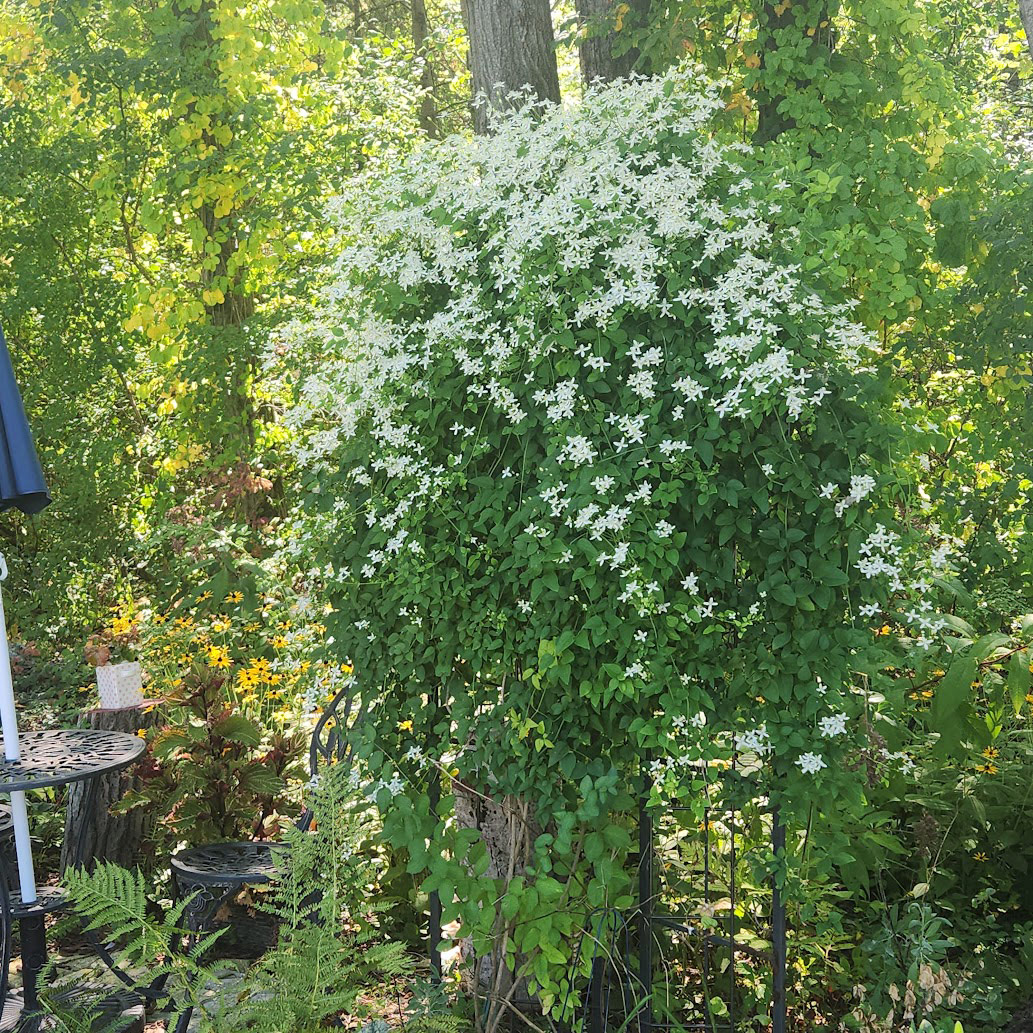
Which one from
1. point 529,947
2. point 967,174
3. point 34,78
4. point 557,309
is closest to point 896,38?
point 967,174

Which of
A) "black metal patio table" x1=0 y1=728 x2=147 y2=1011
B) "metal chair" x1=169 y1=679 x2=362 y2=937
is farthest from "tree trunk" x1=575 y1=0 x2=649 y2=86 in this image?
"black metal patio table" x1=0 y1=728 x2=147 y2=1011

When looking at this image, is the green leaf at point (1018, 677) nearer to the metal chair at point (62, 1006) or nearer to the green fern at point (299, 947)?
the green fern at point (299, 947)

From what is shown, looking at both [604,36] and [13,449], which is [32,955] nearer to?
[13,449]

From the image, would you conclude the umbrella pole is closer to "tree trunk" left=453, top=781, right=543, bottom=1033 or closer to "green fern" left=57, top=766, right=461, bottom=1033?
"green fern" left=57, top=766, right=461, bottom=1033

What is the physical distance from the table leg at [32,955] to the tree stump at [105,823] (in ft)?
3.30

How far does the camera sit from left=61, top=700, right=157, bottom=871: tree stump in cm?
394

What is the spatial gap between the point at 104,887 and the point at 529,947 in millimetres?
916

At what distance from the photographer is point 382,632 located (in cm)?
247

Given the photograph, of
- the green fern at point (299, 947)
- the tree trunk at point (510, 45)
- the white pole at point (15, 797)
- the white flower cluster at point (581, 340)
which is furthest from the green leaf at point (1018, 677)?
the white pole at point (15, 797)

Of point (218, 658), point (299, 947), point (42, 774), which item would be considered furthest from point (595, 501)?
point (218, 658)

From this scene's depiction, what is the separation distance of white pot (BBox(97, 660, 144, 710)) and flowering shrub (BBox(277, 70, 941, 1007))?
1.94 m

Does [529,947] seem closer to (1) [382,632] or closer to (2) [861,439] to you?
(1) [382,632]

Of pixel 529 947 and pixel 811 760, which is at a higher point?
pixel 811 760

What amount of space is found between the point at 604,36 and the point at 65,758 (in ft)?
10.7
